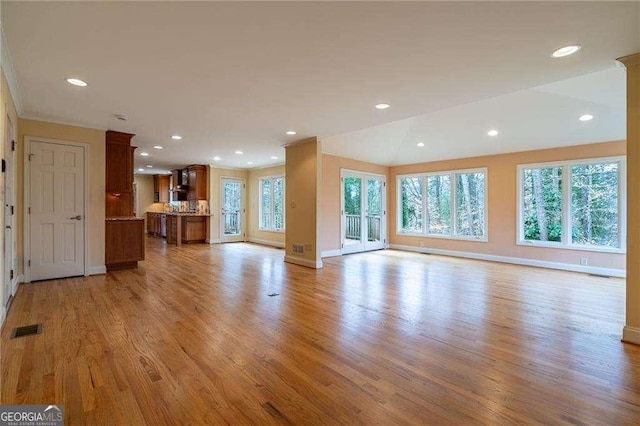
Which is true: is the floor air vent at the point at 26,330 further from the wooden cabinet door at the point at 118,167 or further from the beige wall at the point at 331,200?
the beige wall at the point at 331,200

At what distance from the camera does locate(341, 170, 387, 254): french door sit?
7730 millimetres

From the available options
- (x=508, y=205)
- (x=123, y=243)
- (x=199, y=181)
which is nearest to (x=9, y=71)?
(x=123, y=243)

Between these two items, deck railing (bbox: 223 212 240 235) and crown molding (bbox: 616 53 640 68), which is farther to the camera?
deck railing (bbox: 223 212 240 235)

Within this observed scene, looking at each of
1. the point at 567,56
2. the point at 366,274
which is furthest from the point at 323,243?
the point at 567,56

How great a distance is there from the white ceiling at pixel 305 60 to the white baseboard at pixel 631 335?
232 centimetres

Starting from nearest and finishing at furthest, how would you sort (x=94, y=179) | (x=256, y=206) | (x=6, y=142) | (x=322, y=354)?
(x=322, y=354)
(x=6, y=142)
(x=94, y=179)
(x=256, y=206)

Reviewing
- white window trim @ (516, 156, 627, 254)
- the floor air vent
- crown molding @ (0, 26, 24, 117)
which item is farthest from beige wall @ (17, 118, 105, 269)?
white window trim @ (516, 156, 627, 254)

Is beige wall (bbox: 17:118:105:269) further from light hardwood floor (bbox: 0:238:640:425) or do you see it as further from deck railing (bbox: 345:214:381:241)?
deck railing (bbox: 345:214:381:241)

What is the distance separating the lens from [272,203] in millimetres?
9398

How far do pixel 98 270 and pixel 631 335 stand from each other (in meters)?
6.76

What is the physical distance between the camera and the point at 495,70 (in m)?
2.89

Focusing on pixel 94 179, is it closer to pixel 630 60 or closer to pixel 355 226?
pixel 355 226

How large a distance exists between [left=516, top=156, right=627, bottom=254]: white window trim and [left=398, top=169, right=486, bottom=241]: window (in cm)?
72

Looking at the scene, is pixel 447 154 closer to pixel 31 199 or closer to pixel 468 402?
pixel 468 402
